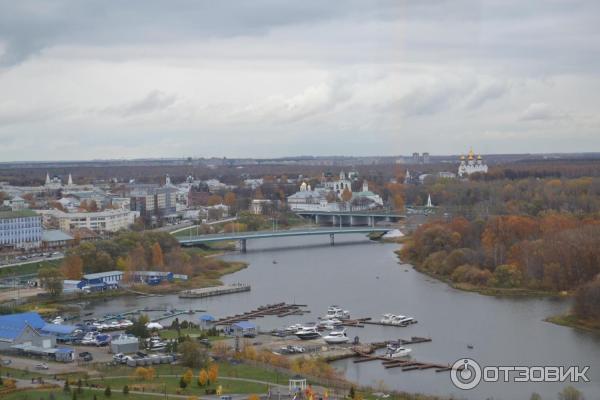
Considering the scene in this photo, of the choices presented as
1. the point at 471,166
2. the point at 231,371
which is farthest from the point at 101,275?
A: the point at 471,166

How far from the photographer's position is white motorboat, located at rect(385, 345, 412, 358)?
27.1ft

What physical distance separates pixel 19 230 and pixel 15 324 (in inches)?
351

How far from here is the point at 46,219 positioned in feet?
66.4

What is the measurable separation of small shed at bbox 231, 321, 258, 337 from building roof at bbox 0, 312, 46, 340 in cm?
185

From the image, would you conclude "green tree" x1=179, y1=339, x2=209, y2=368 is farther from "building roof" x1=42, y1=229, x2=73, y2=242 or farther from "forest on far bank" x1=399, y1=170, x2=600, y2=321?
"building roof" x1=42, y1=229, x2=73, y2=242

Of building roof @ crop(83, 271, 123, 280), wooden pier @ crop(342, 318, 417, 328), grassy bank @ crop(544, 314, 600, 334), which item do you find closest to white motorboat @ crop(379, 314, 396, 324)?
wooden pier @ crop(342, 318, 417, 328)

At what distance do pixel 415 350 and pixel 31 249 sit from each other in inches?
395

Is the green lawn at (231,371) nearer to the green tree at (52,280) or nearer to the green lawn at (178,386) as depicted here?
the green lawn at (178,386)

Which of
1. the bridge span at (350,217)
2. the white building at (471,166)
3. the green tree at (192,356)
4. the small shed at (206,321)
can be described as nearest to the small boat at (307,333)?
the small shed at (206,321)

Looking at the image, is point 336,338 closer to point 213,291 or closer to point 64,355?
point 64,355

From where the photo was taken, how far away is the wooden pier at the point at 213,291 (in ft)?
40.0

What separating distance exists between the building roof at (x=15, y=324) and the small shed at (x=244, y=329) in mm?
→ 1849

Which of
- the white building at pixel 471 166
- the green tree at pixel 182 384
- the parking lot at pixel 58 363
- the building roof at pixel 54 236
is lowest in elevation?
the parking lot at pixel 58 363

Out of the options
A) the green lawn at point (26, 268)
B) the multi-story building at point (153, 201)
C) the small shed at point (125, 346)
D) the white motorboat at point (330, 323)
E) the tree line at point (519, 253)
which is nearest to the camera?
the small shed at point (125, 346)
